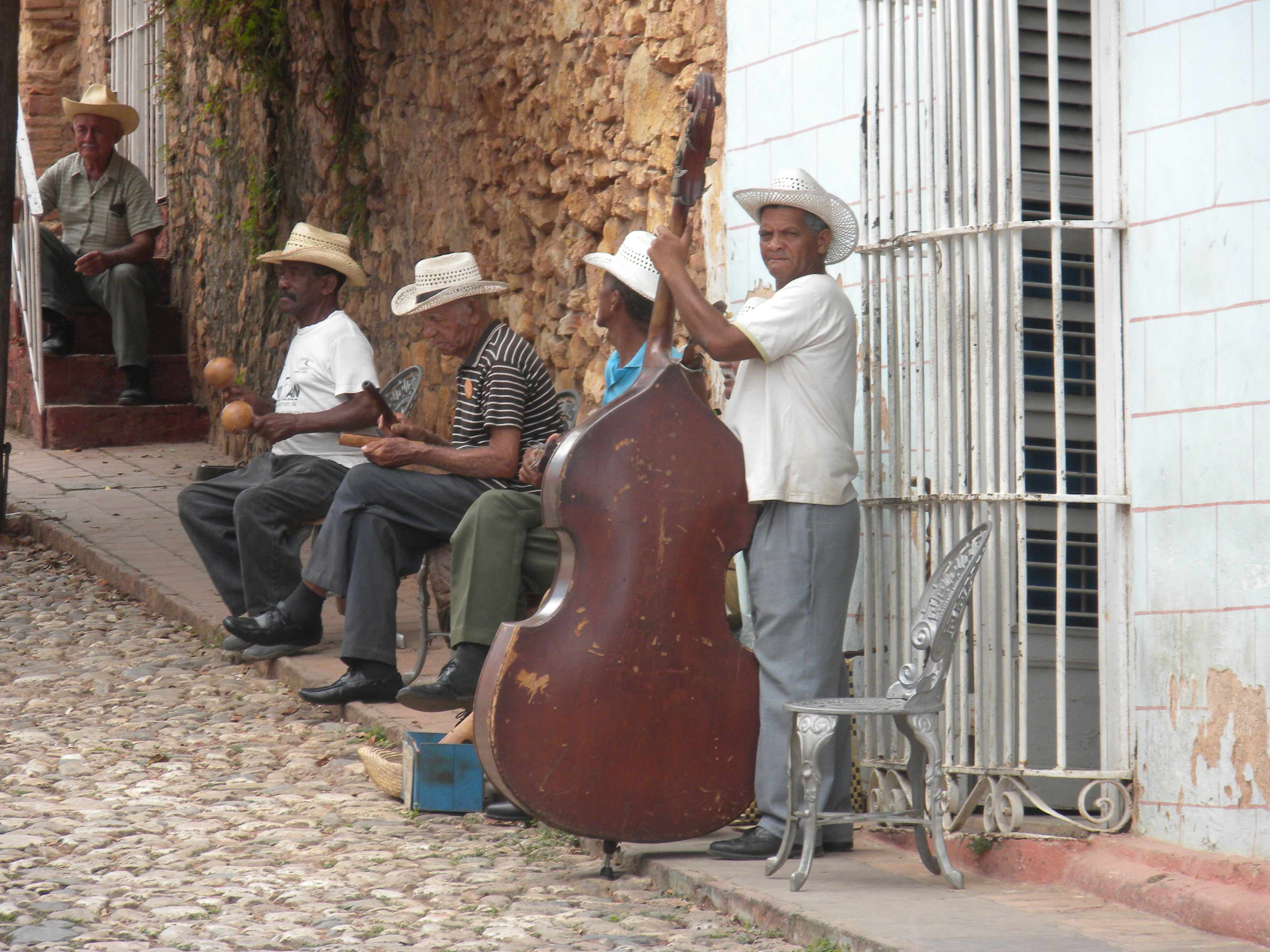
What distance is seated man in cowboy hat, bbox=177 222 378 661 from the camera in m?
6.01

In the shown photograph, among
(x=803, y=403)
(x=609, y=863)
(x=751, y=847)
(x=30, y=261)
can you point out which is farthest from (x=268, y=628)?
(x=30, y=261)

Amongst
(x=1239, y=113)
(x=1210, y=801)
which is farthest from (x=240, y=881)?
(x=1239, y=113)

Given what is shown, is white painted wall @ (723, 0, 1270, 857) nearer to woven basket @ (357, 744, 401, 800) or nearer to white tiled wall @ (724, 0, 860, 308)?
white tiled wall @ (724, 0, 860, 308)

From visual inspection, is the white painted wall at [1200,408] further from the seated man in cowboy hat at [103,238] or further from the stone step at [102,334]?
the stone step at [102,334]

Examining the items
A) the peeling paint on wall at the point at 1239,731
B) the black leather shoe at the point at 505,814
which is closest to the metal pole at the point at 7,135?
the black leather shoe at the point at 505,814

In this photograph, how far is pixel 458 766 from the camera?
454 centimetres

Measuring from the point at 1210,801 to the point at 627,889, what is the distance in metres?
1.31

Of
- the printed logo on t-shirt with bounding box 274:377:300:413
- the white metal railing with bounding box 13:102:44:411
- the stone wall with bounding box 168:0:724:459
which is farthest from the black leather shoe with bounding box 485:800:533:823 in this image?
the white metal railing with bounding box 13:102:44:411

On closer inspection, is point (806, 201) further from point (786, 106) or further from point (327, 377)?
point (327, 377)

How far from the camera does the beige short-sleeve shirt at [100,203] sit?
10.6 metres

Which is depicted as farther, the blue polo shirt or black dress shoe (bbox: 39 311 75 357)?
black dress shoe (bbox: 39 311 75 357)

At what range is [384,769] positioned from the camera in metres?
4.72

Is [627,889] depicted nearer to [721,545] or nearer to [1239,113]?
[721,545]

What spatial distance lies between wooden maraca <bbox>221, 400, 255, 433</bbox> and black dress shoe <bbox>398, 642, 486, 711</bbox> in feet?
5.27
